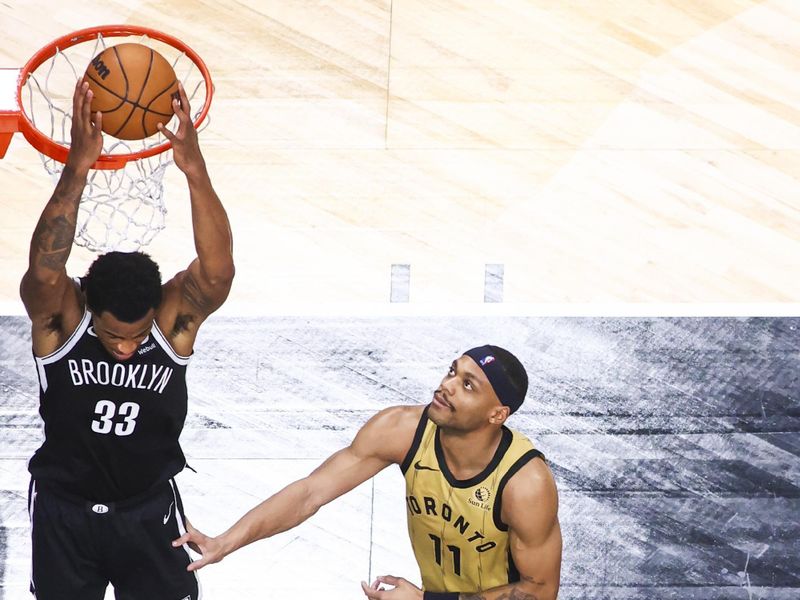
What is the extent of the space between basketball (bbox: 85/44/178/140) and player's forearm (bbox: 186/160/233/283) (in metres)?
0.42

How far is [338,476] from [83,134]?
1632 millimetres

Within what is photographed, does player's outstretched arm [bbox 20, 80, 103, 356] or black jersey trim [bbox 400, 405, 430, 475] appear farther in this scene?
black jersey trim [bbox 400, 405, 430, 475]

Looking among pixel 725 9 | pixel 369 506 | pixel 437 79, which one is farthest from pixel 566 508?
pixel 725 9

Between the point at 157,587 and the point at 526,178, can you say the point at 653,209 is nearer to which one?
the point at 526,178

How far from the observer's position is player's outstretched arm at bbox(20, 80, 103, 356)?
365 cm

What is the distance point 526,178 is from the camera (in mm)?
6344

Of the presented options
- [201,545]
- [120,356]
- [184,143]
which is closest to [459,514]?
[201,545]

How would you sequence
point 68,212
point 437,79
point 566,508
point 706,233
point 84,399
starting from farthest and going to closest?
point 437,79, point 706,233, point 566,508, point 84,399, point 68,212

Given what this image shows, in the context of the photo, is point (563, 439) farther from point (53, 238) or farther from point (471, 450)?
point (53, 238)

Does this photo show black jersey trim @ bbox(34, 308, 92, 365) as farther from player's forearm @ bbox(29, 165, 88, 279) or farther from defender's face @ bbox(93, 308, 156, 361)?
player's forearm @ bbox(29, 165, 88, 279)

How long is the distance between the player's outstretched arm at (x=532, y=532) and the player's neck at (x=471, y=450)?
0.13m

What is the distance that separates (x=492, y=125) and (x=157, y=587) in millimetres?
3230

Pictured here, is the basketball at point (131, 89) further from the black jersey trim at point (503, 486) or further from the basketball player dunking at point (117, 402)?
the black jersey trim at point (503, 486)

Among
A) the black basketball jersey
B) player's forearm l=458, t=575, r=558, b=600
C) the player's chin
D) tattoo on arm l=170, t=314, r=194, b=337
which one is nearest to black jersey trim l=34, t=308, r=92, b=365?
the black basketball jersey
